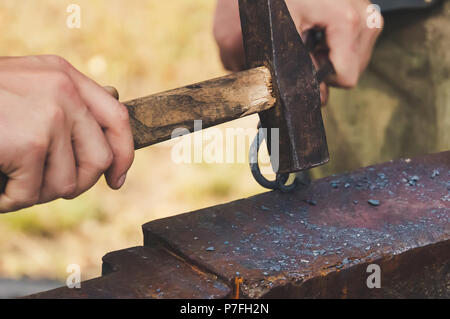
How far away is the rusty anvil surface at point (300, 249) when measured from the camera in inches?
41.9

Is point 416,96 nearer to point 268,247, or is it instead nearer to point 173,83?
point 268,247

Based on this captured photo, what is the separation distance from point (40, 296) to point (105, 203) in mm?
2450

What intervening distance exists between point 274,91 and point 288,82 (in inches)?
1.4

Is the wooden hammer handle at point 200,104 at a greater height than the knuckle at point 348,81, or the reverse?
the knuckle at point 348,81

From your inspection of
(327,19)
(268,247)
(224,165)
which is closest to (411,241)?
(268,247)

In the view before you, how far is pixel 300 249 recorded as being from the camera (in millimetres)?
1167

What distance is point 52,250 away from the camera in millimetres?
3105

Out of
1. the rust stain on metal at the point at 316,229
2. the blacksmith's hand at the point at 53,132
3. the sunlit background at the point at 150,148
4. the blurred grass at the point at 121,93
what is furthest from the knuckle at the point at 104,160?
the blurred grass at the point at 121,93

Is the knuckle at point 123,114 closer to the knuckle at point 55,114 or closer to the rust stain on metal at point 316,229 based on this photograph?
the knuckle at point 55,114

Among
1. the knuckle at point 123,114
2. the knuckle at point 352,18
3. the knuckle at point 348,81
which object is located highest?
the knuckle at point 352,18

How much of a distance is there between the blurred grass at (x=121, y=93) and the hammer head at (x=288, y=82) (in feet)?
6.34

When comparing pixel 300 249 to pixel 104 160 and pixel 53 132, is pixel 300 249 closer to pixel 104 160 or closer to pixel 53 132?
pixel 104 160

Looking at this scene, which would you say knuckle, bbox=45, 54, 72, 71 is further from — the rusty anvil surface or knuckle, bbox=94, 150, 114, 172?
the rusty anvil surface

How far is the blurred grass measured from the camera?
10.3 ft
